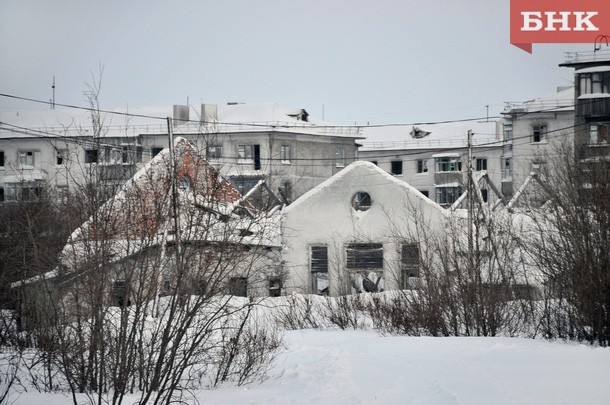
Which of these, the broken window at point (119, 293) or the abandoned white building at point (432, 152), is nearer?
the broken window at point (119, 293)

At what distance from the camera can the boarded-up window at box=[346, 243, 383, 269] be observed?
37.3 metres

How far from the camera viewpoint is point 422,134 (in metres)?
80.4

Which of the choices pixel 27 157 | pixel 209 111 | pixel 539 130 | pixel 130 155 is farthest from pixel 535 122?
pixel 130 155

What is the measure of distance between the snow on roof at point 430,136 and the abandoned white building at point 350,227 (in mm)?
39846

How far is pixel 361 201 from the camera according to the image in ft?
127

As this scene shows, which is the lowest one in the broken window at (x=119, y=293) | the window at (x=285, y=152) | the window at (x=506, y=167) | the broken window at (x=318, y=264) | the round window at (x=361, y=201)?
the broken window at (x=318, y=264)

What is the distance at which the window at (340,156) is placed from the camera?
7144cm

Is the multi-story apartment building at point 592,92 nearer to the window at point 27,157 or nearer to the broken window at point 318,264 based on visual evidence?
the broken window at point 318,264

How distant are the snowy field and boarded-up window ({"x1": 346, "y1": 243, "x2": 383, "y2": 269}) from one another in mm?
17128

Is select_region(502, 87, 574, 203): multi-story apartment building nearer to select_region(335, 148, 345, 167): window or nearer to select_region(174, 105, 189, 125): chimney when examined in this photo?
select_region(335, 148, 345, 167): window

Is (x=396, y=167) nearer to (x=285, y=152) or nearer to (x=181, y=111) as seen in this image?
(x=285, y=152)

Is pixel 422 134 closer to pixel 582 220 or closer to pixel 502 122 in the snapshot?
pixel 502 122

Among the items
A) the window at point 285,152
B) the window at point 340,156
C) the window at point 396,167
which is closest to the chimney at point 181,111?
the window at point 285,152

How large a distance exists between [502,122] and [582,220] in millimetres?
57881
